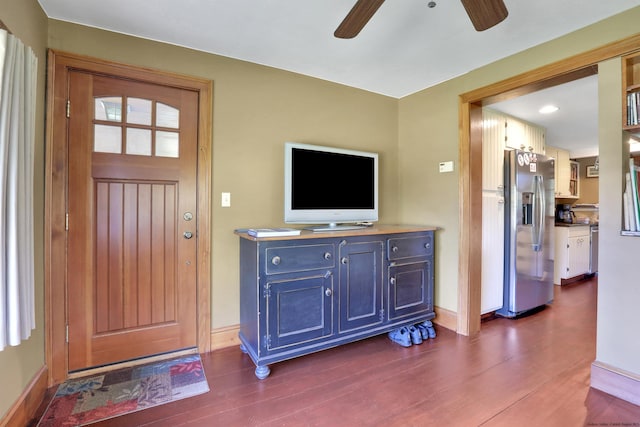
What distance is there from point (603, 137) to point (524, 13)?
0.91 m

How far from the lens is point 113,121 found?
6.59 ft

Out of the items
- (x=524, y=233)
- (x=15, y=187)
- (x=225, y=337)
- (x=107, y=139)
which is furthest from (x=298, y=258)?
(x=524, y=233)

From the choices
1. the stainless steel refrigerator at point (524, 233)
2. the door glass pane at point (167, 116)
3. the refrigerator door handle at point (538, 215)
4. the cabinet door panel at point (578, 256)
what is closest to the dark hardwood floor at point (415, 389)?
the stainless steel refrigerator at point (524, 233)

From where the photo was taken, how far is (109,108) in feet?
→ 6.58

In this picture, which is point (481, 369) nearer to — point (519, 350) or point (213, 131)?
point (519, 350)

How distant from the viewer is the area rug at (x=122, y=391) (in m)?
1.57

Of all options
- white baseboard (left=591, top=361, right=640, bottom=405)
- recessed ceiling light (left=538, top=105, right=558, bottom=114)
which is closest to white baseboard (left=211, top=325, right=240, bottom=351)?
white baseboard (left=591, top=361, right=640, bottom=405)

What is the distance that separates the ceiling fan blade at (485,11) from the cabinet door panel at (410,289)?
1716mm

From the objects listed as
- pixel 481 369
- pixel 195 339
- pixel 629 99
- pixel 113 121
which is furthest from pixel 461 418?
pixel 113 121

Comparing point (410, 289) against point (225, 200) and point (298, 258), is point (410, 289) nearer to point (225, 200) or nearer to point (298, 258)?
point (298, 258)

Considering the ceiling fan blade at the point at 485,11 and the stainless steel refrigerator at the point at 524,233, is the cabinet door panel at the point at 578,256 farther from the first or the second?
the ceiling fan blade at the point at 485,11

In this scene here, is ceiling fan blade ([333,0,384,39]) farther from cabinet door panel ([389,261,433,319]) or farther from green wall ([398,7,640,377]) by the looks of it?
cabinet door panel ([389,261,433,319])

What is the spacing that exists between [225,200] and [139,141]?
2.33 feet

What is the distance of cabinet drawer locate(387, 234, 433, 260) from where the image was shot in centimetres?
241
